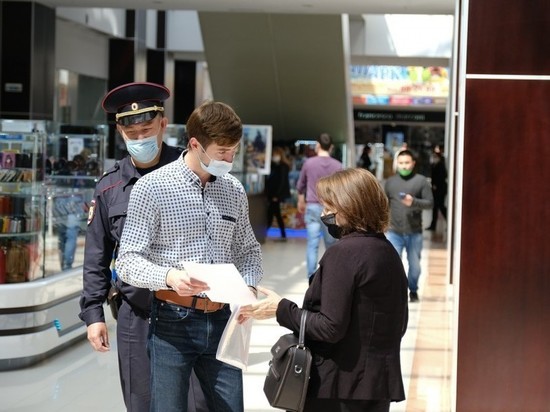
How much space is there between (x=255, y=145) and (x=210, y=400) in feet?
42.6

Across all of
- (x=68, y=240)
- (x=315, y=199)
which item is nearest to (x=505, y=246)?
(x=68, y=240)

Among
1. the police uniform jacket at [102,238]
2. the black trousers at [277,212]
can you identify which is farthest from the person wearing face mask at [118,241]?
the black trousers at [277,212]

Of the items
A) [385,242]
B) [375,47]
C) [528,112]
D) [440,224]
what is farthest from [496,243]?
[375,47]

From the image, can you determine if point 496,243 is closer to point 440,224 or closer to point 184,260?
point 184,260

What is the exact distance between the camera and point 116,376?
6383mm

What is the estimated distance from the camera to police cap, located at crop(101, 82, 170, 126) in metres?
3.25

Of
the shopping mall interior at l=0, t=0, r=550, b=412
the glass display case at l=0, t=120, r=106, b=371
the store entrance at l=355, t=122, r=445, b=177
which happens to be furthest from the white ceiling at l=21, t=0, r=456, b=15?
the store entrance at l=355, t=122, r=445, b=177

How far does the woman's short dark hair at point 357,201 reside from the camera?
9.09 ft

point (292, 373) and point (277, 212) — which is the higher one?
point (277, 212)

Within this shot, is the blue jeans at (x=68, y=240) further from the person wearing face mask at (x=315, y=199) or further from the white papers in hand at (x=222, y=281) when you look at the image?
the white papers in hand at (x=222, y=281)

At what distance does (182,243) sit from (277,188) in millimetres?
13860

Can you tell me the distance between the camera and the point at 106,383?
20.3 feet

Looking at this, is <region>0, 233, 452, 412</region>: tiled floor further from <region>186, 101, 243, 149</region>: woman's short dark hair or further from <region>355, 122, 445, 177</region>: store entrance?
<region>355, 122, 445, 177</region>: store entrance

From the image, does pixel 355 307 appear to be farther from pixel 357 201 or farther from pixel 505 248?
pixel 505 248
